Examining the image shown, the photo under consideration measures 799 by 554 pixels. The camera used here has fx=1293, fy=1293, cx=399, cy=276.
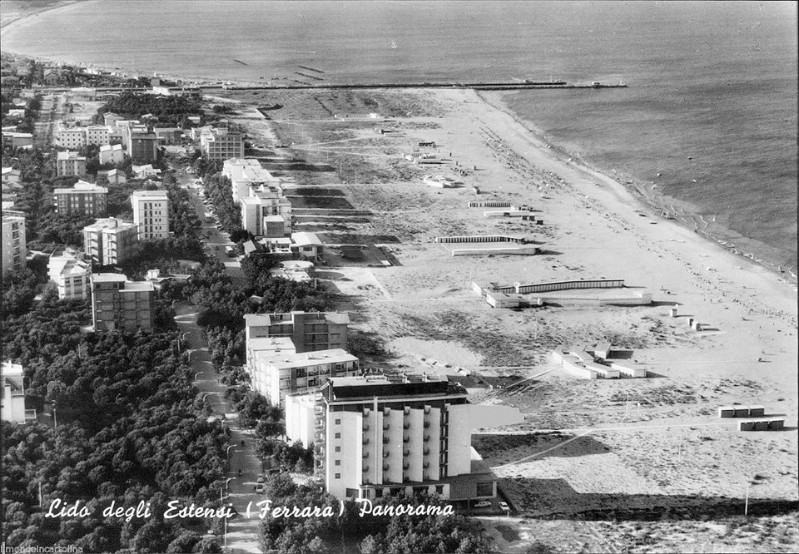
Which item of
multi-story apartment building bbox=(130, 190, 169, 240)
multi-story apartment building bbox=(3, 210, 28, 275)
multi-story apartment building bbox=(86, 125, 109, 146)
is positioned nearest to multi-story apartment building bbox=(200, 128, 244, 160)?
multi-story apartment building bbox=(86, 125, 109, 146)

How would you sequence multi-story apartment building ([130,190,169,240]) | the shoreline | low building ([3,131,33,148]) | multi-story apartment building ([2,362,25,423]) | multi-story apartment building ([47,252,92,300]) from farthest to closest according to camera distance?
low building ([3,131,33,148]), multi-story apartment building ([130,190,169,240]), the shoreline, multi-story apartment building ([47,252,92,300]), multi-story apartment building ([2,362,25,423])

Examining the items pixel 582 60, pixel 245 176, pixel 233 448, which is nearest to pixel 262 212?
pixel 245 176

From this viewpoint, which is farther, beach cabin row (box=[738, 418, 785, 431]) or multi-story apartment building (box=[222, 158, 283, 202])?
multi-story apartment building (box=[222, 158, 283, 202])

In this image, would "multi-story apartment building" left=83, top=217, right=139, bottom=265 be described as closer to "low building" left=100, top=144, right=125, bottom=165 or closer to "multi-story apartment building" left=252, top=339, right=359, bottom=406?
"multi-story apartment building" left=252, top=339, right=359, bottom=406

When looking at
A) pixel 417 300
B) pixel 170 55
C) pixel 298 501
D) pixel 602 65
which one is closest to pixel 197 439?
pixel 298 501

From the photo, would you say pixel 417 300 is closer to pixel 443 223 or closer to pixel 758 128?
pixel 443 223

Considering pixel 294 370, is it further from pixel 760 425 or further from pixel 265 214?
pixel 265 214
